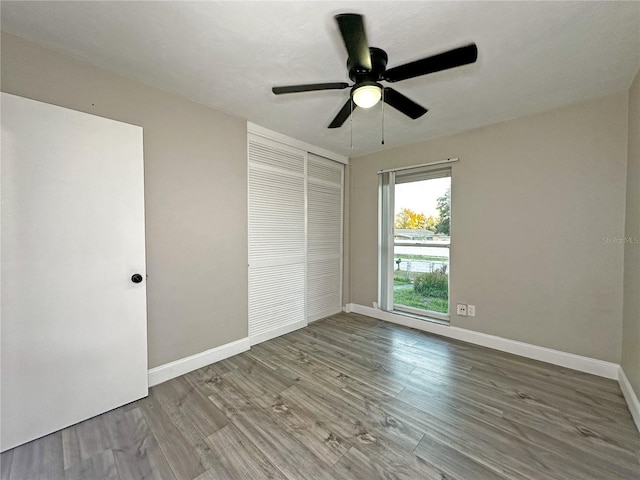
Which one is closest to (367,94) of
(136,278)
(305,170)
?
(305,170)

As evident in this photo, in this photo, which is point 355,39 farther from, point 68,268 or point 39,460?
point 39,460

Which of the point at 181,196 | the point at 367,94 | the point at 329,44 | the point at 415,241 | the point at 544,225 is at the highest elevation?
the point at 329,44

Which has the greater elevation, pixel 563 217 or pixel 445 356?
pixel 563 217

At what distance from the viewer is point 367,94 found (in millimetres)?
1533

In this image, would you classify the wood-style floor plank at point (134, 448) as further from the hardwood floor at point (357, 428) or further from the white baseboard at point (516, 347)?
the white baseboard at point (516, 347)

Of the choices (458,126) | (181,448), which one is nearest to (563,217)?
(458,126)

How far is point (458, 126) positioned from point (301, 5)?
2.19 meters

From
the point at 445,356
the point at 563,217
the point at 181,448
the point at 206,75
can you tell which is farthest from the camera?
the point at 445,356

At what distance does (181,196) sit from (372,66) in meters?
1.82

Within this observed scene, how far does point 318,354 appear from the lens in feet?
8.56

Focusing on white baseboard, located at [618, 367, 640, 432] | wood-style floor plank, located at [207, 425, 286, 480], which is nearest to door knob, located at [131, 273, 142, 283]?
wood-style floor plank, located at [207, 425, 286, 480]

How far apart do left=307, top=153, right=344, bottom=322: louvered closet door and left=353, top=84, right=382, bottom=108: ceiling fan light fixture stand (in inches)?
75.4

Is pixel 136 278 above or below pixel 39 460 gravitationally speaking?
above

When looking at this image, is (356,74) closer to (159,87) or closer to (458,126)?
(159,87)
